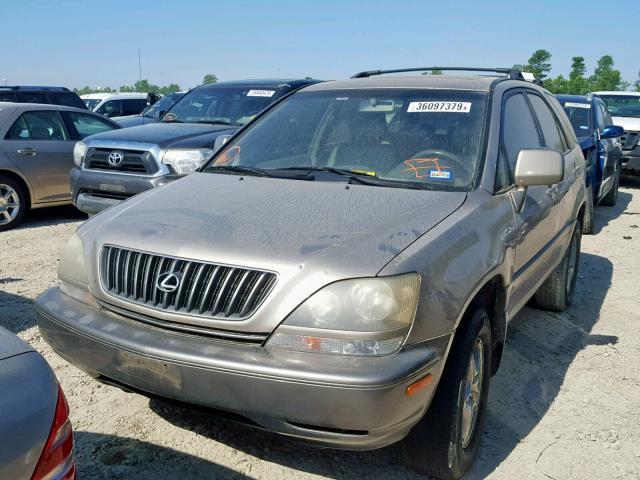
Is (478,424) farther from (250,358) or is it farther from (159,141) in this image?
(159,141)

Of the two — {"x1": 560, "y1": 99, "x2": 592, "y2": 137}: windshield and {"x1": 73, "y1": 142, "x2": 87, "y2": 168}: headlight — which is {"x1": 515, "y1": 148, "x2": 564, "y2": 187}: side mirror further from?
{"x1": 560, "y1": 99, "x2": 592, "y2": 137}: windshield

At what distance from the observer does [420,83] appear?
3936mm

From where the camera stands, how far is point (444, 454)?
273 centimetres

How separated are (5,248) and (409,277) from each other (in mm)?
5870

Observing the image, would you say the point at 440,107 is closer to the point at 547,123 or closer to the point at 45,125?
the point at 547,123

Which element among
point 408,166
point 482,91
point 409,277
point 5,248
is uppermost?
point 482,91

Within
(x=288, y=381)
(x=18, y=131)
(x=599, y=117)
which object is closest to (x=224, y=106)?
(x=18, y=131)

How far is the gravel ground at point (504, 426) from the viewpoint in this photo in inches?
118

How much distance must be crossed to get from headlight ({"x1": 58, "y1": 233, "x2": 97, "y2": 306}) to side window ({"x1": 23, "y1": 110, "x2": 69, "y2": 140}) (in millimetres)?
6013

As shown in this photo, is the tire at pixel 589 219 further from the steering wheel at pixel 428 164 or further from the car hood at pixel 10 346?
the car hood at pixel 10 346

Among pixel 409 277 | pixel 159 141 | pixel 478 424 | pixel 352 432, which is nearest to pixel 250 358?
pixel 352 432

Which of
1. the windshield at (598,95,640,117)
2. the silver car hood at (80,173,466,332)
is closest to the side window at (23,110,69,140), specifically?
the silver car hood at (80,173,466,332)

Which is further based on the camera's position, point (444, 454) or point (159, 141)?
point (159, 141)

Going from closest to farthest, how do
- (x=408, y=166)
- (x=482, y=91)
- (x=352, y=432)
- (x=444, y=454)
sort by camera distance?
1. (x=352, y=432)
2. (x=444, y=454)
3. (x=408, y=166)
4. (x=482, y=91)
